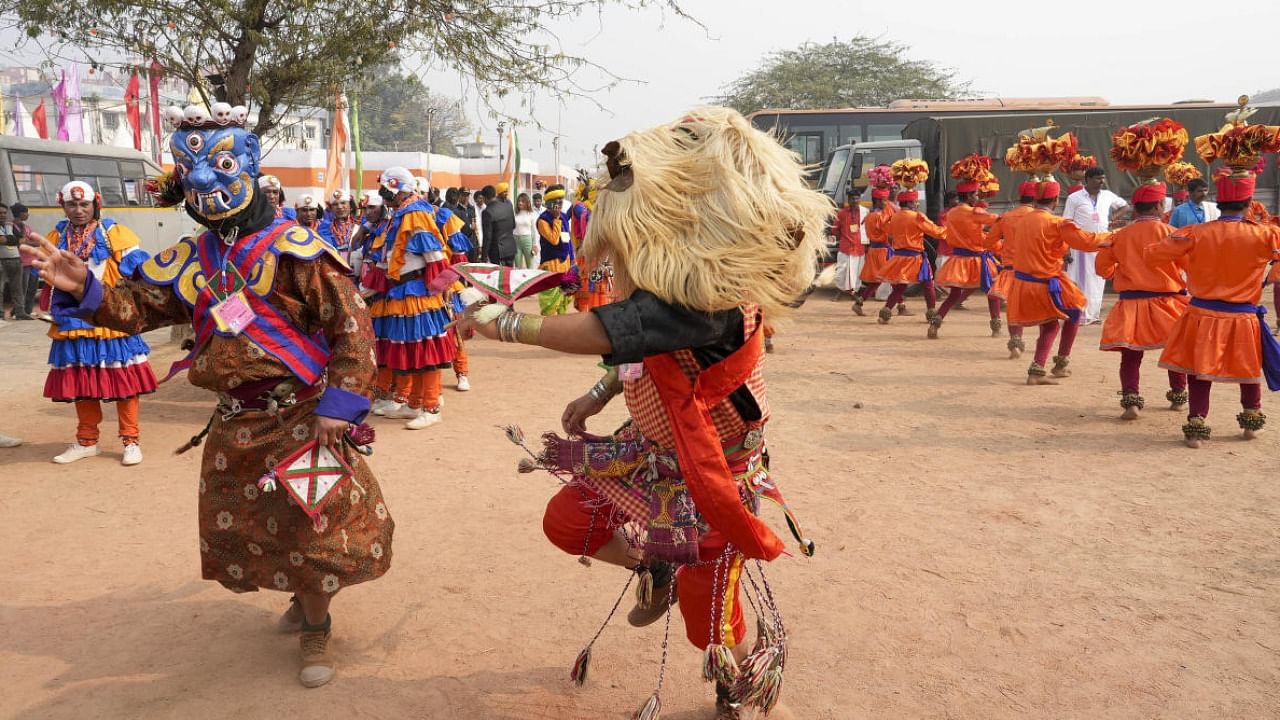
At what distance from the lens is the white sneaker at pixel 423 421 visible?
286 inches

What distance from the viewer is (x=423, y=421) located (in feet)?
24.0

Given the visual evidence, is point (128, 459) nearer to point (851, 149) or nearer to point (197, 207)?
point (197, 207)

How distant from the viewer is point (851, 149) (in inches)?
643

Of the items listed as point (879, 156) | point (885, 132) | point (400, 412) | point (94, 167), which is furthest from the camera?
point (885, 132)

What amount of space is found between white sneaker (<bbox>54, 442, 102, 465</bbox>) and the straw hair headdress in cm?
551

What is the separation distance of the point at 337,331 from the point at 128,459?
4044mm

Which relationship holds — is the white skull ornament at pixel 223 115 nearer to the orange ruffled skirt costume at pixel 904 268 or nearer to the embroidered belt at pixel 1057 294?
the embroidered belt at pixel 1057 294

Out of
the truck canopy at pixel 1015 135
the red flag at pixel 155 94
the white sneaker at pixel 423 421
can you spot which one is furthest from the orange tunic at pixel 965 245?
the red flag at pixel 155 94

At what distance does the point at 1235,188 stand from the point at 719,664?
5551mm

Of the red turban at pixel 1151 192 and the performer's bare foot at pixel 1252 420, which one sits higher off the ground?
the red turban at pixel 1151 192

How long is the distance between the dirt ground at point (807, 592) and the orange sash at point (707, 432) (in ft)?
1.03

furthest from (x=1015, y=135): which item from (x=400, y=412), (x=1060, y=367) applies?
(x=400, y=412)

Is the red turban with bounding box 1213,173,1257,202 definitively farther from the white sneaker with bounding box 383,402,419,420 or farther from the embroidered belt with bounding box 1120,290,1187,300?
the white sneaker with bounding box 383,402,419,420

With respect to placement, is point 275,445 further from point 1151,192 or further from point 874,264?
point 874,264
